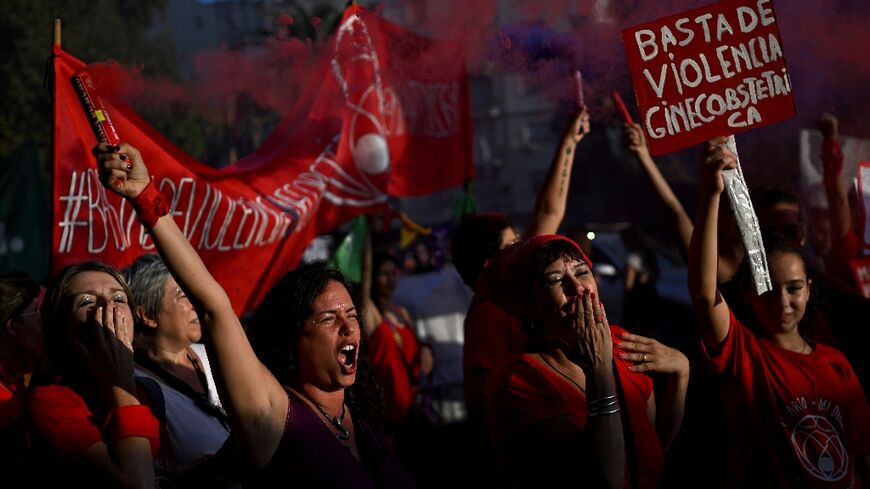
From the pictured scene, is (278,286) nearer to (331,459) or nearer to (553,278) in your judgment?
(331,459)

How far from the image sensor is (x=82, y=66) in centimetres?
511

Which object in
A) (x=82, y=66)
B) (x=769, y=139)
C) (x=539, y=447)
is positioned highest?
(x=82, y=66)

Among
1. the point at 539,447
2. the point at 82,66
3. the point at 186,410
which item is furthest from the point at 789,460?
the point at 82,66

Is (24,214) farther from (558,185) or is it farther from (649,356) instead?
(649,356)

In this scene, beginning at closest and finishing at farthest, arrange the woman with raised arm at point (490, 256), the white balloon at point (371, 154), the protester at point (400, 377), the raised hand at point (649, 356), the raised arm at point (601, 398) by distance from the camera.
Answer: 1. the raised arm at point (601, 398)
2. the raised hand at point (649, 356)
3. the woman with raised arm at point (490, 256)
4. the protester at point (400, 377)
5. the white balloon at point (371, 154)

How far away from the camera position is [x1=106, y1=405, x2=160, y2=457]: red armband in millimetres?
3092

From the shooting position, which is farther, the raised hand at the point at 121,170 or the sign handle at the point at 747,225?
the sign handle at the point at 747,225

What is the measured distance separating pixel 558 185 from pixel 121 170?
8.73 ft

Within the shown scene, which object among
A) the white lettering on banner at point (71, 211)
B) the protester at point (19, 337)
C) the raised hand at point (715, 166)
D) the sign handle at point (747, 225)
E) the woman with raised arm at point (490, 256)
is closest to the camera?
the raised hand at point (715, 166)

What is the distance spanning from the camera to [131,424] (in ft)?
10.2

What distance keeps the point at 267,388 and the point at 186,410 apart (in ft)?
3.96

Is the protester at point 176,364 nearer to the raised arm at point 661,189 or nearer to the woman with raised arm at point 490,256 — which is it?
the woman with raised arm at point 490,256

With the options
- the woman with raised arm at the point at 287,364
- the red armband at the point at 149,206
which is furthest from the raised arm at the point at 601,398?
the red armband at the point at 149,206

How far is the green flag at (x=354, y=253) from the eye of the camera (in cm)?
724
